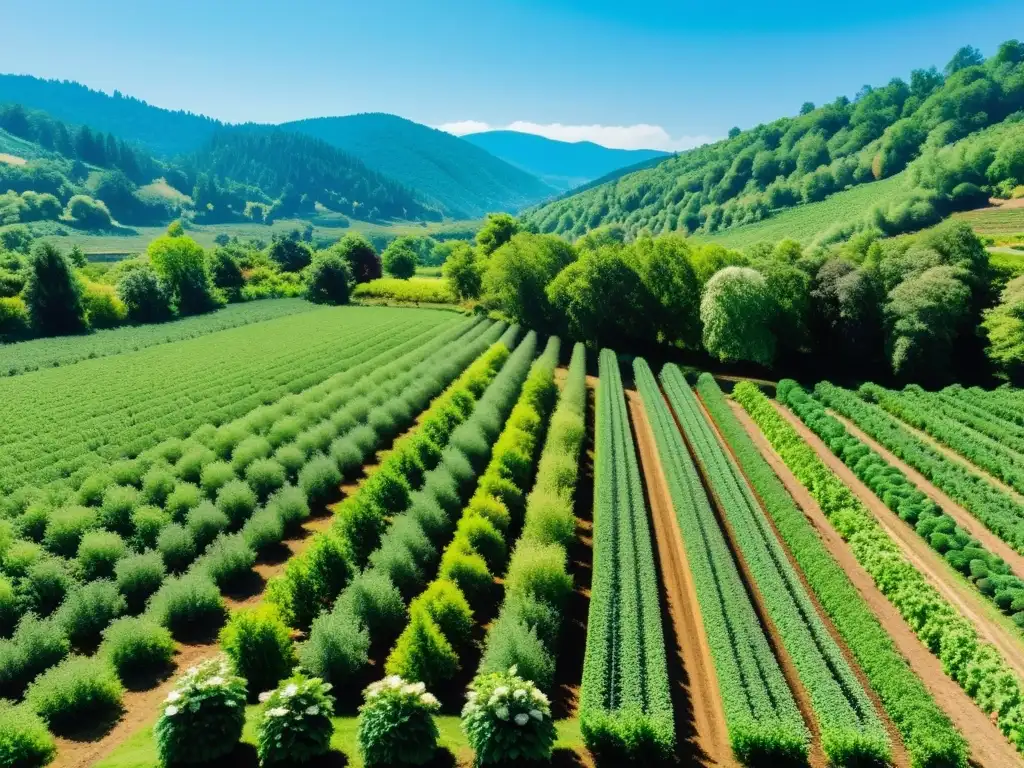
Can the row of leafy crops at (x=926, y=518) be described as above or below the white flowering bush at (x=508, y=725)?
above

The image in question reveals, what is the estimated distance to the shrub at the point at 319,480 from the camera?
24.7 metres

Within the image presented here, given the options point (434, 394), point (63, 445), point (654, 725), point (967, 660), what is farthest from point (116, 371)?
point (967, 660)

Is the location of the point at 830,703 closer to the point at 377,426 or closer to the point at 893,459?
the point at 893,459

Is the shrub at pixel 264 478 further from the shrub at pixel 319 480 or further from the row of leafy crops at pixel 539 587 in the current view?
the row of leafy crops at pixel 539 587

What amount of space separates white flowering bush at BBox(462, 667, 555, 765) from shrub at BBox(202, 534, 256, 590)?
11886 mm

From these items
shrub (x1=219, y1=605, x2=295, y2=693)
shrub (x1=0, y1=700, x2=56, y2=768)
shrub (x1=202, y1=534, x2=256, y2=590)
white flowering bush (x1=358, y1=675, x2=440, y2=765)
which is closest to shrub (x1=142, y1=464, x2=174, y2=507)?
shrub (x1=202, y1=534, x2=256, y2=590)

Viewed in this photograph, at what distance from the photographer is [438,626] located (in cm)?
1552

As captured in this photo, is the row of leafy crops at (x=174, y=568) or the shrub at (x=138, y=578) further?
the shrub at (x=138, y=578)

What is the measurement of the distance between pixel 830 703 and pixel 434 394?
30382 mm

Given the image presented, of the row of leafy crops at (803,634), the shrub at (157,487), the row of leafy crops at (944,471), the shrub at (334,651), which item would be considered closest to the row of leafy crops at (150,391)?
the shrub at (157,487)

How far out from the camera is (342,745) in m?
11.8

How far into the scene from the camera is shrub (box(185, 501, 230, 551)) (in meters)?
20.5

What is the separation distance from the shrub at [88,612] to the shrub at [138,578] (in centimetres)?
43

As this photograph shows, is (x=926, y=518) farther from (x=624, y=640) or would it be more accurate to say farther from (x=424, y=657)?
(x=424, y=657)
